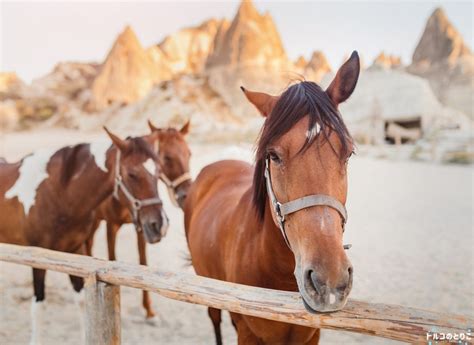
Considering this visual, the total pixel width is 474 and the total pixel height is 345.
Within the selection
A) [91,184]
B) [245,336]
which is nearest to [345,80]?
[245,336]

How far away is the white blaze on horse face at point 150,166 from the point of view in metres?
3.16

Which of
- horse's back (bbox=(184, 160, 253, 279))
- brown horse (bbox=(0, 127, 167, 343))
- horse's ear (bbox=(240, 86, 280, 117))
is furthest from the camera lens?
brown horse (bbox=(0, 127, 167, 343))

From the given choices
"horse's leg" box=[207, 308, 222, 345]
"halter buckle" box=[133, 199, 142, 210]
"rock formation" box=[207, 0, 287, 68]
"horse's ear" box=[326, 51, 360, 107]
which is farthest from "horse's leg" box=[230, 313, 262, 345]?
"rock formation" box=[207, 0, 287, 68]

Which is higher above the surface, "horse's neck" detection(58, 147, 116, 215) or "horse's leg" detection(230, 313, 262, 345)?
"horse's neck" detection(58, 147, 116, 215)

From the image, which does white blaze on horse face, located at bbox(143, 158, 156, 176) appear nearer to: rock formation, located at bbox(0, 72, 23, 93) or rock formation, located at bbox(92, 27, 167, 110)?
rock formation, located at bbox(92, 27, 167, 110)

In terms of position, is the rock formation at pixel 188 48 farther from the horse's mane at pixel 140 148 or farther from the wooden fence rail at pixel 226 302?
the wooden fence rail at pixel 226 302

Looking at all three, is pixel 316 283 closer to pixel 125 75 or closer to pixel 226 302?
pixel 226 302

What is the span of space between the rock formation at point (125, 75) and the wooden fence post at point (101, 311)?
35268mm

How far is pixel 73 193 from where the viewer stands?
314cm

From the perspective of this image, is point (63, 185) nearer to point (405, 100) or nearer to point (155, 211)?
point (155, 211)

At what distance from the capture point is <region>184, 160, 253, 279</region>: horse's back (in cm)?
229

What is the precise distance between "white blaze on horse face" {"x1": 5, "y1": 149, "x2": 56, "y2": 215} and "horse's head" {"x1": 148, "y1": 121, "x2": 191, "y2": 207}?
1.32 meters

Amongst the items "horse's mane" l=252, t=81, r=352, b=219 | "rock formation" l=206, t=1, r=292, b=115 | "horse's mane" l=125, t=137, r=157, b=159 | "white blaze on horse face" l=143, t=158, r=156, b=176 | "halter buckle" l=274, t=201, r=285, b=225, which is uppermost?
"rock formation" l=206, t=1, r=292, b=115

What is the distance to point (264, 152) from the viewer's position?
1.48m
